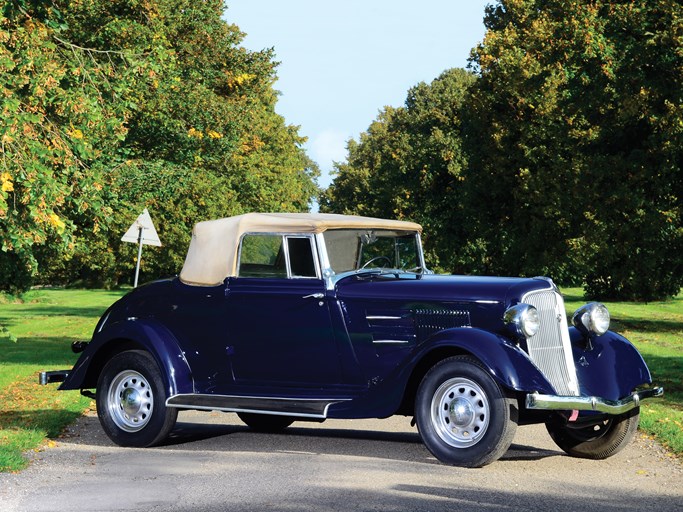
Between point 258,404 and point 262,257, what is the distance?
1.33 meters

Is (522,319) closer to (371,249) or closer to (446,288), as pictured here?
(446,288)

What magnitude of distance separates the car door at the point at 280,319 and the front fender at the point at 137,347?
0.52 metres

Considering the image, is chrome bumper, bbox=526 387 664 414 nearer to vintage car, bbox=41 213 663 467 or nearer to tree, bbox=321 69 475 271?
vintage car, bbox=41 213 663 467

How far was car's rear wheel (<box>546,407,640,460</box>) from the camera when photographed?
9.55 m

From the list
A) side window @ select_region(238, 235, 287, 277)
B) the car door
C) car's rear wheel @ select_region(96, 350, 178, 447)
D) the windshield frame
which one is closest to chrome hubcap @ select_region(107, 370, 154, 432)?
car's rear wheel @ select_region(96, 350, 178, 447)

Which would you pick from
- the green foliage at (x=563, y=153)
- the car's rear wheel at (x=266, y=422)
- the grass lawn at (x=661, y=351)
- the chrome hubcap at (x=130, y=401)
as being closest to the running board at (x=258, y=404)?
the chrome hubcap at (x=130, y=401)

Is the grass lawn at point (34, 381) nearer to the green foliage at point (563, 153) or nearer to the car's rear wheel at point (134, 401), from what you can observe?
the car's rear wheel at point (134, 401)

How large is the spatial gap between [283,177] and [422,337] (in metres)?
53.9

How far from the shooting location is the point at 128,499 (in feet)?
24.3

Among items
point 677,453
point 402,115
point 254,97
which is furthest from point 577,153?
point 402,115

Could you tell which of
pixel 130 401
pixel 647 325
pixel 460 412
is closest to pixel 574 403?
pixel 460 412

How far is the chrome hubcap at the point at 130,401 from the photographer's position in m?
10.3

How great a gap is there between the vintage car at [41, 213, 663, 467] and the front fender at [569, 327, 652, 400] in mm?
13

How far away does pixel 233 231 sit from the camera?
33.9 feet
